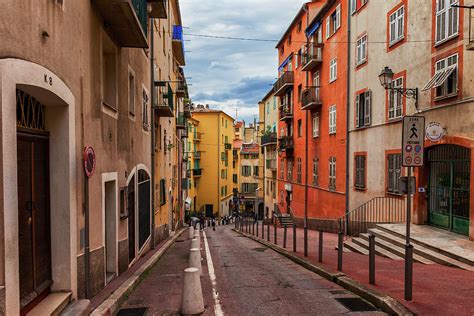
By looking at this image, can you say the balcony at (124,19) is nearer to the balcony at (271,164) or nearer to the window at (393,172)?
the window at (393,172)

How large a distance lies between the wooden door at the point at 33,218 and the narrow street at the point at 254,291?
65.8 inches

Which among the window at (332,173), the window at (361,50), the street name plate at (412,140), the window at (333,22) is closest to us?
the street name plate at (412,140)

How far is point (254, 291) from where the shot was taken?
23.9 feet

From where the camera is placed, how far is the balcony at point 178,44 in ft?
83.5

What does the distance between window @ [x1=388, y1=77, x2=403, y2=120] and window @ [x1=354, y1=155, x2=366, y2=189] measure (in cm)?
315

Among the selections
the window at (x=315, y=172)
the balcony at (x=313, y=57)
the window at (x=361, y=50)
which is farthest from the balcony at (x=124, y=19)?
the window at (x=315, y=172)

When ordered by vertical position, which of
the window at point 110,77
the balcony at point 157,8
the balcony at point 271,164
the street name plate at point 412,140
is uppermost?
the balcony at point 157,8

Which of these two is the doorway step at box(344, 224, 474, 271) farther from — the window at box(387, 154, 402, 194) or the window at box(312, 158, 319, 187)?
the window at box(312, 158, 319, 187)

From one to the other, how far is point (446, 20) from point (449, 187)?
5.17 m

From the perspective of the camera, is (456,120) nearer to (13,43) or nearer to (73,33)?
(73,33)

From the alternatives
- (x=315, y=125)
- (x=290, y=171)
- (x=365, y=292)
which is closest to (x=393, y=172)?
(x=365, y=292)

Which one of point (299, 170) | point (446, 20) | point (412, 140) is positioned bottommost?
point (299, 170)

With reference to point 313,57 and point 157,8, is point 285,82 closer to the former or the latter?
point 313,57

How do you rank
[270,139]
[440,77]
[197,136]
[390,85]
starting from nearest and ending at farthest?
[440,77] → [390,85] → [270,139] → [197,136]
